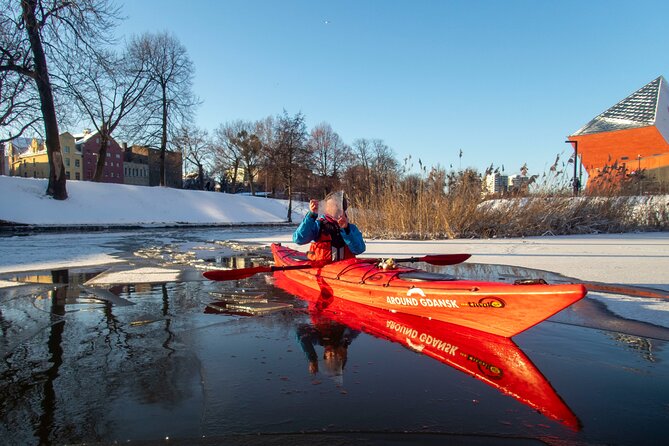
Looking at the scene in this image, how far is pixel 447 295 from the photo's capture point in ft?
12.7

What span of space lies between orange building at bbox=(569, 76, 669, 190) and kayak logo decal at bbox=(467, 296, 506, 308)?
38.2 m

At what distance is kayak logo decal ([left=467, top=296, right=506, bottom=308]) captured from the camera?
3516 millimetres

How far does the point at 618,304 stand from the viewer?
4.68 m

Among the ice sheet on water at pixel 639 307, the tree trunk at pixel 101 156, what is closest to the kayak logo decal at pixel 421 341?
the ice sheet on water at pixel 639 307

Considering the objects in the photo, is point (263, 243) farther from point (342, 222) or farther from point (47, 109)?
point (47, 109)

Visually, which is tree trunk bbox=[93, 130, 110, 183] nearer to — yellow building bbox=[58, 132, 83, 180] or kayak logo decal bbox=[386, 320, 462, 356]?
kayak logo decal bbox=[386, 320, 462, 356]

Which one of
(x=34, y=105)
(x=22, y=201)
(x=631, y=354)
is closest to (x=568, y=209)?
(x=631, y=354)

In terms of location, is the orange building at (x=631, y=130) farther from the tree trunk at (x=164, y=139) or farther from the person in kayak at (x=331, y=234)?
the person in kayak at (x=331, y=234)

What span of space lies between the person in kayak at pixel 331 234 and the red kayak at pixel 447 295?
35cm

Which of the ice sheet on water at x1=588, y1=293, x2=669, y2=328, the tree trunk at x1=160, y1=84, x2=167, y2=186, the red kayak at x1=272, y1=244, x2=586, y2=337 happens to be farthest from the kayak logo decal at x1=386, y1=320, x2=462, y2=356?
the tree trunk at x1=160, y1=84, x2=167, y2=186

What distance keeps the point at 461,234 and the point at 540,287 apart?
906cm

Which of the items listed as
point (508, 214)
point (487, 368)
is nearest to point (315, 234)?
point (487, 368)

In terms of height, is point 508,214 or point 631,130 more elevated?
point 631,130

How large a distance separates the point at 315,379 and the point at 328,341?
82cm
